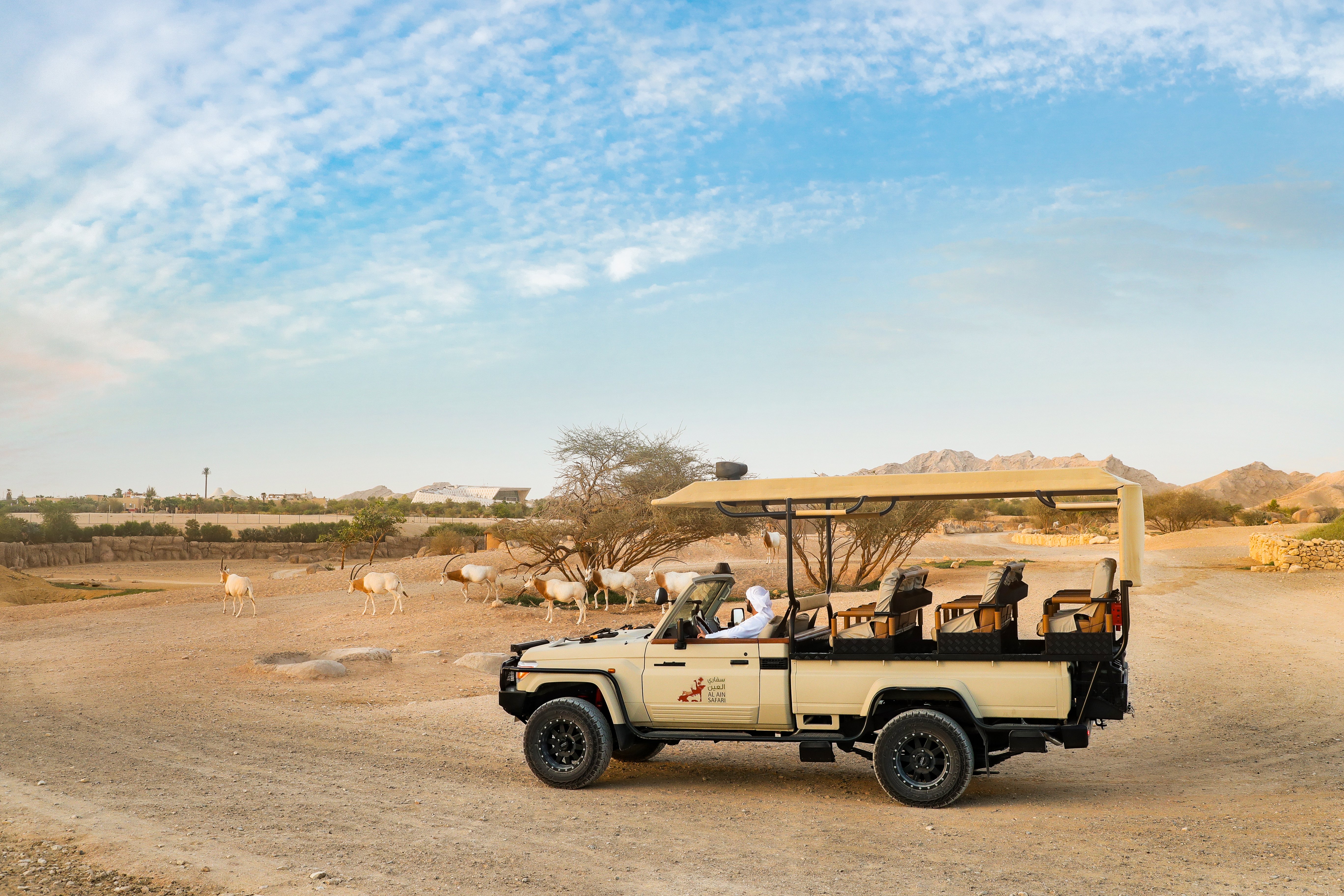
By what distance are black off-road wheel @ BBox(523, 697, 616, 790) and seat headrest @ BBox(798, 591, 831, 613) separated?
207 cm

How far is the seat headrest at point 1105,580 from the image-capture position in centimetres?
796

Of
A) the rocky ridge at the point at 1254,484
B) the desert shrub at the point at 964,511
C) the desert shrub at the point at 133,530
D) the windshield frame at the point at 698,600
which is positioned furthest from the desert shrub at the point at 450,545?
the rocky ridge at the point at 1254,484

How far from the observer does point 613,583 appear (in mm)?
25625

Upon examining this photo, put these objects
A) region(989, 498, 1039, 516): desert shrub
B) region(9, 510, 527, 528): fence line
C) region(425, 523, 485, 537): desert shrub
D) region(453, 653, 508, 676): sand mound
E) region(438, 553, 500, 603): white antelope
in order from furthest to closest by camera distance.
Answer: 1. region(9, 510, 527, 528): fence line
2. region(989, 498, 1039, 516): desert shrub
3. region(425, 523, 485, 537): desert shrub
4. region(438, 553, 500, 603): white antelope
5. region(453, 653, 508, 676): sand mound

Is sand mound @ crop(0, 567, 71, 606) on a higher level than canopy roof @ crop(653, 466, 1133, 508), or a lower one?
lower

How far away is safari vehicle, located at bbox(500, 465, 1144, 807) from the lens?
7.86 metres

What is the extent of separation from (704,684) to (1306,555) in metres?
33.1

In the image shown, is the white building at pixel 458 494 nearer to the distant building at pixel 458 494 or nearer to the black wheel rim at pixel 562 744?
the distant building at pixel 458 494

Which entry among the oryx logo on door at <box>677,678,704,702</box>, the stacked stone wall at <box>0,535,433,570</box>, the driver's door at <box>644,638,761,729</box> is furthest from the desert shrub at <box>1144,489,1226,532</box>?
the oryx logo on door at <box>677,678,704,702</box>

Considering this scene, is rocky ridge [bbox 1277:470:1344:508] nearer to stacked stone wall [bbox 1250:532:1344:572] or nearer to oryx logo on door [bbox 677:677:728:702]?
stacked stone wall [bbox 1250:532:1344:572]

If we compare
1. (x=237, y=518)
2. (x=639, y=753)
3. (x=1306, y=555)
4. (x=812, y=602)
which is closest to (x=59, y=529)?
(x=237, y=518)

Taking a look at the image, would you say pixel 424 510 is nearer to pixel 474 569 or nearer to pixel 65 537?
pixel 65 537

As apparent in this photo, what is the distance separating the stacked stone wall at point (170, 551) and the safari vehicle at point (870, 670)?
48.7 meters

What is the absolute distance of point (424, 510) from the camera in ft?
385
